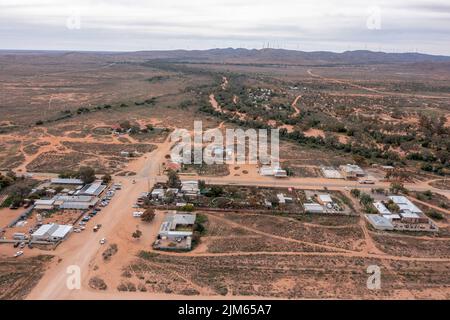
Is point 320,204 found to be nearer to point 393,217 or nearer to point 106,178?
point 393,217

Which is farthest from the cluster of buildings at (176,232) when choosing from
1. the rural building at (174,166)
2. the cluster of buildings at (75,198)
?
the rural building at (174,166)

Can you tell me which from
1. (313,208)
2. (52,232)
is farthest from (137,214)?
(313,208)

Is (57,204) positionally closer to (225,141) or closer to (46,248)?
(46,248)

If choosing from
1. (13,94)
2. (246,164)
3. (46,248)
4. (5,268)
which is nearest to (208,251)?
(46,248)

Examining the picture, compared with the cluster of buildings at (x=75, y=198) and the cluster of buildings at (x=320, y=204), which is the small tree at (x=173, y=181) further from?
the cluster of buildings at (x=320, y=204)

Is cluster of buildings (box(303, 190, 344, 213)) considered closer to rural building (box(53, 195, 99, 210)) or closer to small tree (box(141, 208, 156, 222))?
small tree (box(141, 208, 156, 222))

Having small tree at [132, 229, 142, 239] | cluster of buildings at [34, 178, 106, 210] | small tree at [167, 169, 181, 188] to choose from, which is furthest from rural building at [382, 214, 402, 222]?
cluster of buildings at [34, 178, 106, 210]
